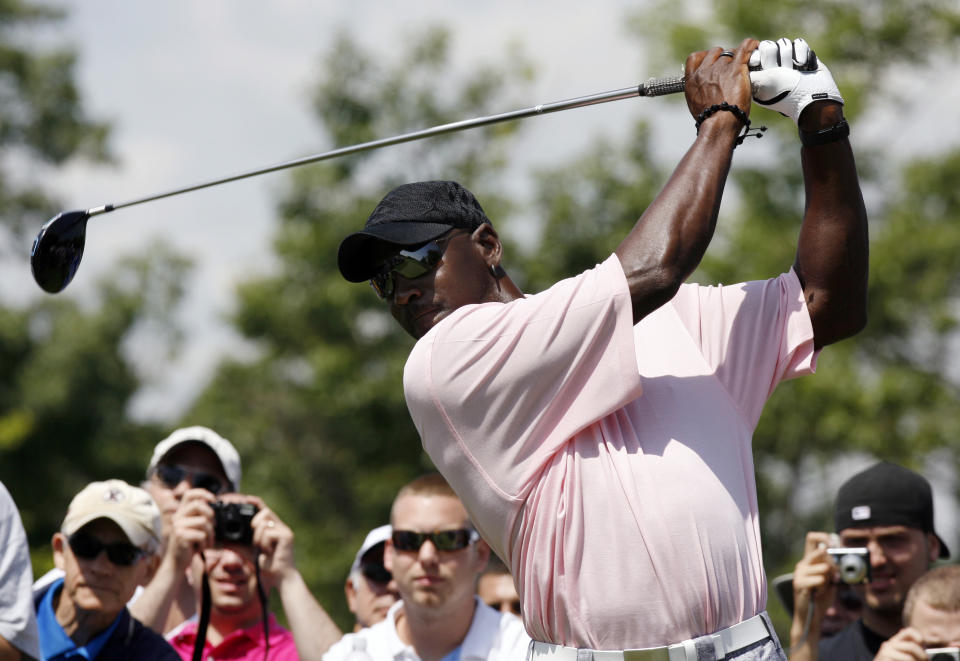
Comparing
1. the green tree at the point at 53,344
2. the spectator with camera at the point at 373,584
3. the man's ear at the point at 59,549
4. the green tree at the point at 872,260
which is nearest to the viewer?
the man's ear at the point at 59,549

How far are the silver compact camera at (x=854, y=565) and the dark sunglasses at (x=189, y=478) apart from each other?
285cm

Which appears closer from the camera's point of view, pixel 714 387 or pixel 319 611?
pixel 714 387

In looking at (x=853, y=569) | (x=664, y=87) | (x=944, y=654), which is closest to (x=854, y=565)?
(x=853, y=569)

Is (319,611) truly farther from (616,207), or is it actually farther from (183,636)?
(616,207)

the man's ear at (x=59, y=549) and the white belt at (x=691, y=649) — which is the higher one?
the man's ear at (x=59, y=549)

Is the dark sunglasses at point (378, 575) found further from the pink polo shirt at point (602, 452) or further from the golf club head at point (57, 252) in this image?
the pink polo shirt at point (602, 452)

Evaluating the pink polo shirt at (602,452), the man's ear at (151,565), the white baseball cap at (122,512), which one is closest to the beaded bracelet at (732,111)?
the pink polo shirt at (602,452)

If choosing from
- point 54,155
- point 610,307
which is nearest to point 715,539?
point 610,307

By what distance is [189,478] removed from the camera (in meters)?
5.97

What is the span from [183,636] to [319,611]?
2.41 ft

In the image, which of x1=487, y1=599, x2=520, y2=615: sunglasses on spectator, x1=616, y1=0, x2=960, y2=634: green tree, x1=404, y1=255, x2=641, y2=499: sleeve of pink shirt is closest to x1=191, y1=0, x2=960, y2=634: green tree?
x1=616, y1=0, x2=960, y2=634: green tree

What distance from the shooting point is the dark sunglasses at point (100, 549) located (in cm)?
496

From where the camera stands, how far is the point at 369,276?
130 inches

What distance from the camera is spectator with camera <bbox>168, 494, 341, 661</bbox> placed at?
17.2 feet
